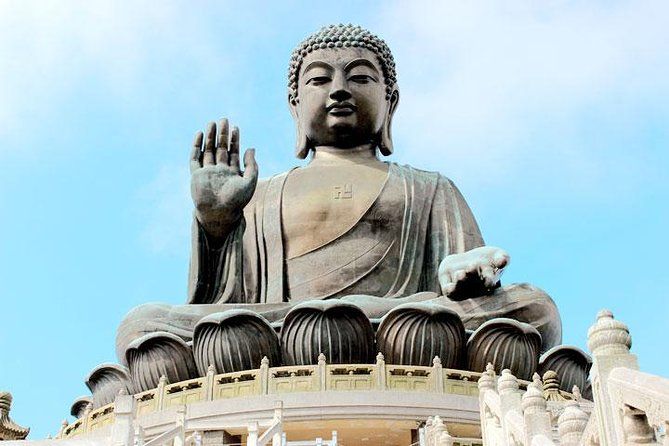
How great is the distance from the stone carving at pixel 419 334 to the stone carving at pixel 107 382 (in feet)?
8.79

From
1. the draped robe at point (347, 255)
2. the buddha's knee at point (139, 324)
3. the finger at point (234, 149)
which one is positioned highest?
the finger at point (234, 149)

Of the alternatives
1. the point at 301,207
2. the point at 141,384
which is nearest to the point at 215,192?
the point at 301,207

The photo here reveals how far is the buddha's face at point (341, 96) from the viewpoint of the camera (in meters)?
14.3

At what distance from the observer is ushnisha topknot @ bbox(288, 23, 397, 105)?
1459 centimetres

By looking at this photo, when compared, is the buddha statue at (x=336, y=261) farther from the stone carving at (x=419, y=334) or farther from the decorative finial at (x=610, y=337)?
the decorative finial at (x=610, y=337)

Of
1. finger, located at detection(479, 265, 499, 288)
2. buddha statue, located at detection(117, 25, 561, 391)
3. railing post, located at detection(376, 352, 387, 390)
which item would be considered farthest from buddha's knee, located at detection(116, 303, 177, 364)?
finger, located at detection(479, 265, 499, 288)

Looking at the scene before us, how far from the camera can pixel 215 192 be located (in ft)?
42.2

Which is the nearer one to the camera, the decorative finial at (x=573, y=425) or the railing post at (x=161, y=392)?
the decorative finial at (x=573, y=425)

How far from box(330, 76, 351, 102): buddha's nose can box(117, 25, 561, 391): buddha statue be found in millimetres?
19

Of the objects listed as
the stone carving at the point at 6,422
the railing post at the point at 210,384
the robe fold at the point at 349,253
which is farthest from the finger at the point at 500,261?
the stone carving at the point at 6,422

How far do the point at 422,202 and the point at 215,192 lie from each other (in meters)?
2.63

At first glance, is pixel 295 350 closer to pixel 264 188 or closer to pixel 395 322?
pixel 395 322

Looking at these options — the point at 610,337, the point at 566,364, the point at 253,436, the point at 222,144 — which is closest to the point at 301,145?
the point at 222,144

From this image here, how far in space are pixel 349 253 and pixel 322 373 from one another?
3.29m
